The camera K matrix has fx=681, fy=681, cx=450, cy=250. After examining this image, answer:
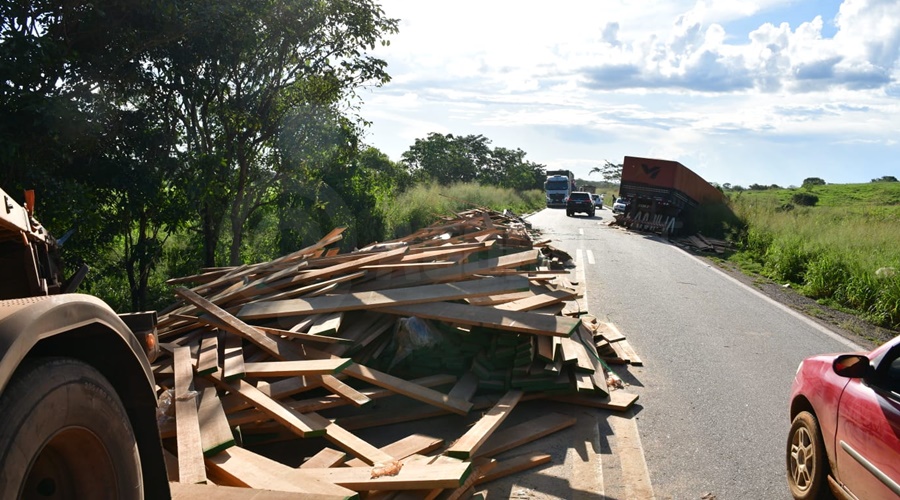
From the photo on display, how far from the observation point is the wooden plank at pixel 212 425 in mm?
4508

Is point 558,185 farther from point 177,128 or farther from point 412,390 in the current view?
point 412,390

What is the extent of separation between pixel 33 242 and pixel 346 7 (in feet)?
35.4

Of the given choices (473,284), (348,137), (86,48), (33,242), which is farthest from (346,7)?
(33,242)

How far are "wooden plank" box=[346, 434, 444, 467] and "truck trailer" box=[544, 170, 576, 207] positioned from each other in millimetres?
58647

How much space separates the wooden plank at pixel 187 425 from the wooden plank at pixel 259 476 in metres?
0.14

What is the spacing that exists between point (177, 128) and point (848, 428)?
1001 cm

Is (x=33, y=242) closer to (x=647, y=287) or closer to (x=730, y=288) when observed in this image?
(x=647, y=287)

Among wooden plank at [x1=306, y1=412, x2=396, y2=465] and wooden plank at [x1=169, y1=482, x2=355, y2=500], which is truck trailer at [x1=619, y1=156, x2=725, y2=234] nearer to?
wooden plank at [x1=306, y1=412, x2=396, y2=465]

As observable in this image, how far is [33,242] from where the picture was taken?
122 inches

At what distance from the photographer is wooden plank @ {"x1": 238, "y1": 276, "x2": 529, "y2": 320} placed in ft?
23.3

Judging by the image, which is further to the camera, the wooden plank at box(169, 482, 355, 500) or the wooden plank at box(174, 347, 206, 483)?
the wooden plank at box(174, 347, 206, 483)

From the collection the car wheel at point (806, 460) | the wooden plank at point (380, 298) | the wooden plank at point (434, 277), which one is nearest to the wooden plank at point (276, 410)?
the wooden plank at point (380, 298)

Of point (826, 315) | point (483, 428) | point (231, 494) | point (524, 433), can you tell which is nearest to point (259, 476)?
point (231, 494)

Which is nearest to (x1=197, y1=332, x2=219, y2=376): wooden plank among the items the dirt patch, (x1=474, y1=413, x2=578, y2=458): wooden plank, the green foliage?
(x1=474, y1=413, x2=578, y2=458): wooden plank
